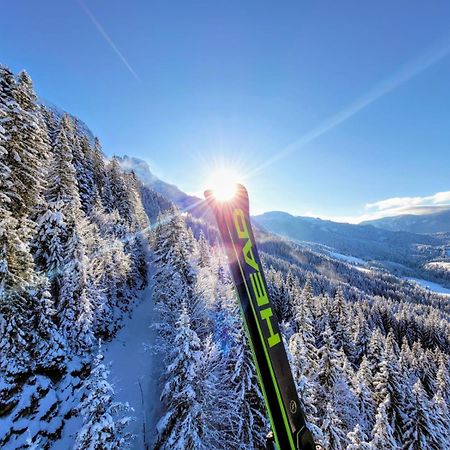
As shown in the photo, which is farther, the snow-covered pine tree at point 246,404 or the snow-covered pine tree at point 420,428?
the snow-covered pine tree at point 420,428

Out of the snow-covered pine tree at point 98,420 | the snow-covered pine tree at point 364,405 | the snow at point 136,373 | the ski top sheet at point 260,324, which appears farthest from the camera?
the snow-covered pine tree at point 364,405

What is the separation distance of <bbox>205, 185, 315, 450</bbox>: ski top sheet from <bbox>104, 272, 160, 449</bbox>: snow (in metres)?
15.9

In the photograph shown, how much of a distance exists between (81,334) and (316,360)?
58.7 ft

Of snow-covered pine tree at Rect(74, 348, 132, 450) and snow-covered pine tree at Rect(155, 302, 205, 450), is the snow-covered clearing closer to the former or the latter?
snow-covered pine tree at Rect(155, 302, 205, 450)

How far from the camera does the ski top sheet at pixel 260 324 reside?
271 centimetres

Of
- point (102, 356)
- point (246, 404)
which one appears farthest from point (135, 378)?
point (102, 356)

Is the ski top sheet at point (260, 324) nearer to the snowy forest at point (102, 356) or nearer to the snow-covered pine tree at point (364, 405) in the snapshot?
the snowy forest at point (102, 356)

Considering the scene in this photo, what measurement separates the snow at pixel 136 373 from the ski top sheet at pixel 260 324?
52.1 ft

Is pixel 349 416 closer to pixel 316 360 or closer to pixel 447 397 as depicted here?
pixel 316 360

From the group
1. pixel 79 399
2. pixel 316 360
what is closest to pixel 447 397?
pixel 316 360

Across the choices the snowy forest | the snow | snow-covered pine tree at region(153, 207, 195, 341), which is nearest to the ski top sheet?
the snowy forest

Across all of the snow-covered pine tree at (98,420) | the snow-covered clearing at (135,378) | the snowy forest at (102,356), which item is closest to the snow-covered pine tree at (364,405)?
the snowy forest at (102,356)

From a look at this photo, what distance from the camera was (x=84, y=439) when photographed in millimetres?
10961

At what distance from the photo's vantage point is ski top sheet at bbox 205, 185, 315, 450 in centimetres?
271
